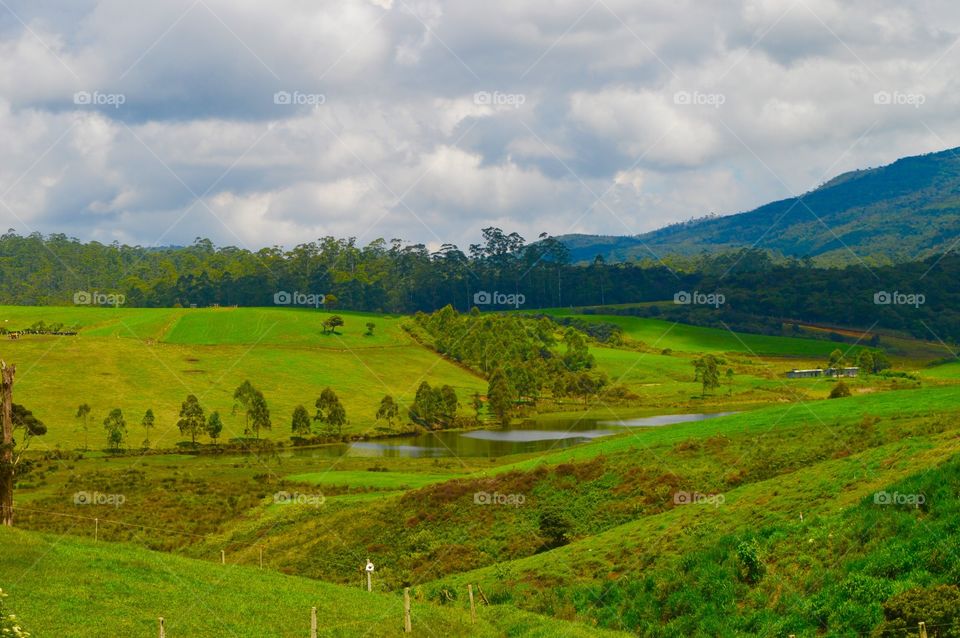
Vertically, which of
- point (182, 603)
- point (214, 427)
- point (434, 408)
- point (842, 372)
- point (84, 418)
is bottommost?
point (182, 603)

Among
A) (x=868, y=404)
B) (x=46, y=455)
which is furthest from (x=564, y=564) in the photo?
(x=46, y=455)

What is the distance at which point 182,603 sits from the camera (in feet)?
81.9

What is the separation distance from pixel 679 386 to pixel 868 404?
106 metres

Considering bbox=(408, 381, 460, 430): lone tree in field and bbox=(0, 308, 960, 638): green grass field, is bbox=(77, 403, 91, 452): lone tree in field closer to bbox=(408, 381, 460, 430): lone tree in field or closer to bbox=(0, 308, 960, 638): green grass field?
bbox=(0, 308, 960, 638): green grass field

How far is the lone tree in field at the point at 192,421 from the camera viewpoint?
10838 centimetres

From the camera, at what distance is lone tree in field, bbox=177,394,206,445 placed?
10838 cm
